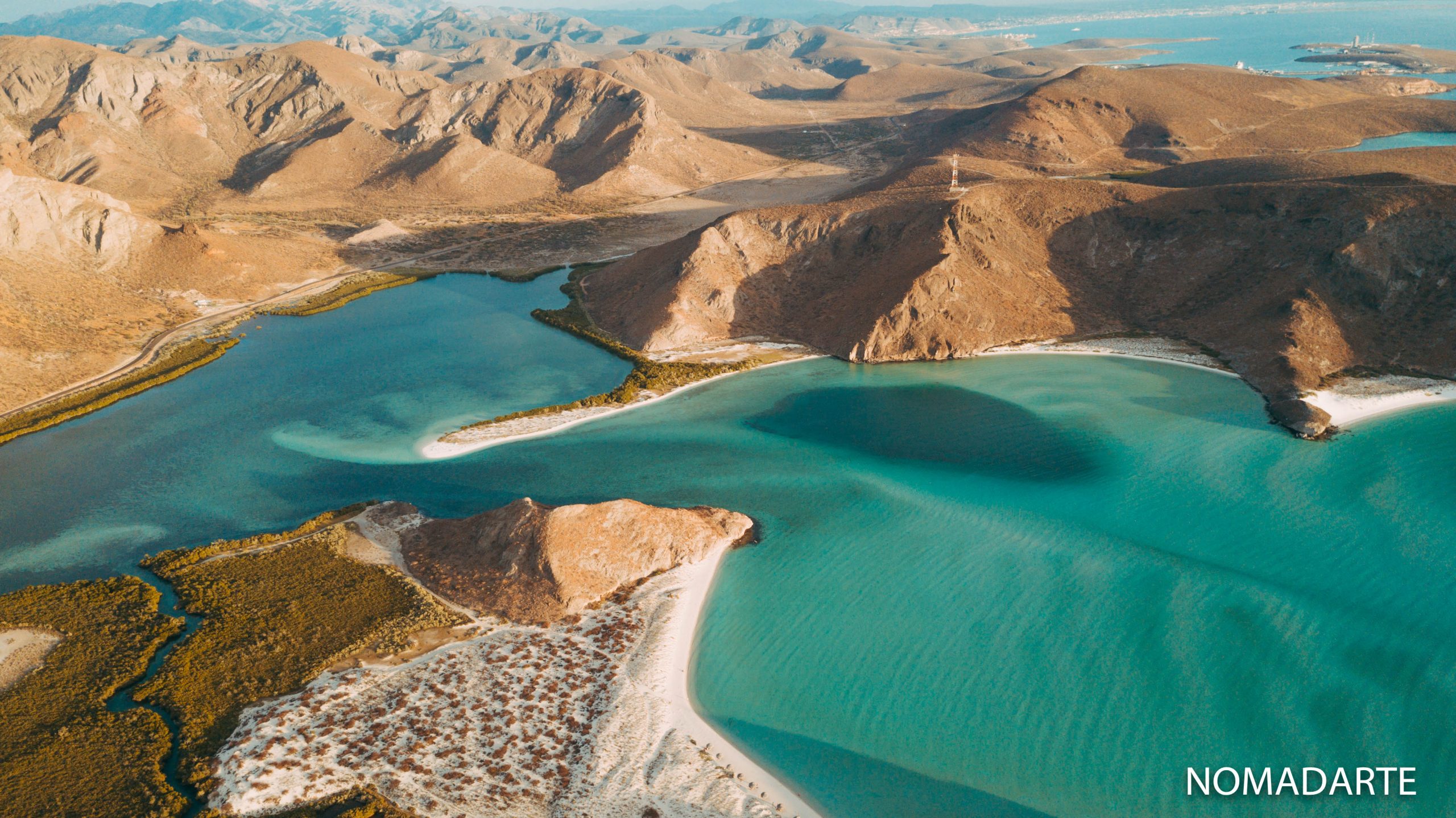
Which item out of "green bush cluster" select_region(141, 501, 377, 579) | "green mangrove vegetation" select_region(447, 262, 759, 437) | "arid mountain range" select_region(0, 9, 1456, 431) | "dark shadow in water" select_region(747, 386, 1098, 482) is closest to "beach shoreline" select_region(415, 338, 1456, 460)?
Result: "green mangrove vegetation" select_region(447, 262, 759, 437)

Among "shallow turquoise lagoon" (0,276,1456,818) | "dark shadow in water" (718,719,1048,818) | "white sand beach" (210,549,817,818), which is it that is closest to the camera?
"dark shadow in water" (718,719,1048,818)

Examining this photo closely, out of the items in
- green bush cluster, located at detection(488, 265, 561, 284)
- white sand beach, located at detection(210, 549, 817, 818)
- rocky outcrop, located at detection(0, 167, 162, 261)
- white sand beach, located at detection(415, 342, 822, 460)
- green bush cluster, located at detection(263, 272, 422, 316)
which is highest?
rocky outcrop, located at detection(0, 167, 162, 261)

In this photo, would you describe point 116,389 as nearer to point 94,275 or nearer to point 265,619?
point 94,275

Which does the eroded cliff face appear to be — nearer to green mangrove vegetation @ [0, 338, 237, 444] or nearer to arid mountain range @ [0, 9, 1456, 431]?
arid mountain range @ [0, 9, 1456, 431]

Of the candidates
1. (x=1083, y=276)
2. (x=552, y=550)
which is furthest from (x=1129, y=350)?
(x=552, y=550)

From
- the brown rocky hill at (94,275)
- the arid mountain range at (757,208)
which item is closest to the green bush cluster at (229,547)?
the arid mountain range at (757,208)

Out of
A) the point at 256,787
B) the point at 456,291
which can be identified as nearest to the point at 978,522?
the point at 256,787
